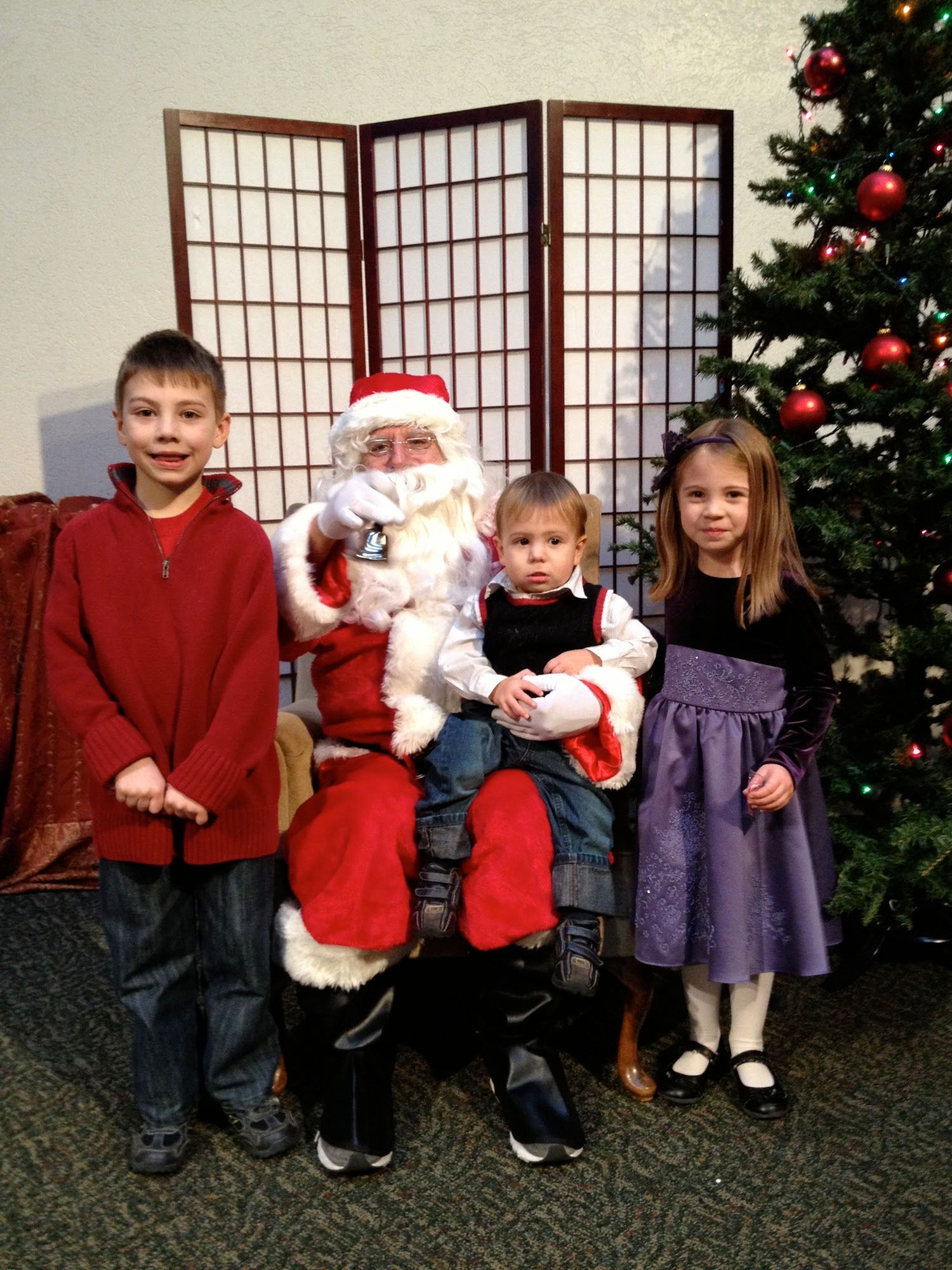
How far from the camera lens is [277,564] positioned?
6.55 feet

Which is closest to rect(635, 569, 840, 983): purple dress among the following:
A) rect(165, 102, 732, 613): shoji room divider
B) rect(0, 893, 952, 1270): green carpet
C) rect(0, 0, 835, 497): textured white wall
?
rect(0, 893, 952, 1270): green carpet

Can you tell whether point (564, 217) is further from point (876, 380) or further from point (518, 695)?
point (518, 695)

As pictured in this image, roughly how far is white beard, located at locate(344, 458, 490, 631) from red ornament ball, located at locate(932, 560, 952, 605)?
1.10 m

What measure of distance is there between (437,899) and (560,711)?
418 millimetres

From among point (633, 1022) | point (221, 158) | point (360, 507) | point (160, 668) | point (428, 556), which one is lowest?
point (633, 1022)

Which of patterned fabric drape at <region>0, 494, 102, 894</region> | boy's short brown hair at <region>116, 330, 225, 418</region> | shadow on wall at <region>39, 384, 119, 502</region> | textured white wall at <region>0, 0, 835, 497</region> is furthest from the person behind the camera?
shadow on wall at <region>39, 384, 119, 502</region>

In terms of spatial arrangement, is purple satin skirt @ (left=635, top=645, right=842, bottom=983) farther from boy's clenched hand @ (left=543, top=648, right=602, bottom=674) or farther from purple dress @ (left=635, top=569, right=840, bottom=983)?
boy's clenched hand @ (left=543, top=648, right=602, bottom=674)

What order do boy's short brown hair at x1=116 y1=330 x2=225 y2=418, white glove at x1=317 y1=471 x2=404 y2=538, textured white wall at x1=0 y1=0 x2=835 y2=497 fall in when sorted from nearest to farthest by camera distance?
boy's short brown hair at x1=116 y1=330 x2=225 y2=418 → white glove at x1=317 y1=471 x2=404 y2=538 → textured white wall at x1=0 y1=0 x2=835 y2=497

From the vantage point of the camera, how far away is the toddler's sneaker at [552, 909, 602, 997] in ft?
5.43

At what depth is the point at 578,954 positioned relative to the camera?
5.46 feet

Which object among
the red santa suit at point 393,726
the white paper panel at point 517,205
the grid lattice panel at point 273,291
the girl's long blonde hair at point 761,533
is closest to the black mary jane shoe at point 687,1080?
the red santa suit at point 393,726

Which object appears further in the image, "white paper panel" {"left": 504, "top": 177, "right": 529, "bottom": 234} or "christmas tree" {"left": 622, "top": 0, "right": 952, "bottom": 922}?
"white paper panel" {"left": 504, "top": 177, "right": 529, "bottom": 234}

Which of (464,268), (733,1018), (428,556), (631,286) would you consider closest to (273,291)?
(464,268)

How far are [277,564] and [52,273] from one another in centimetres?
259
